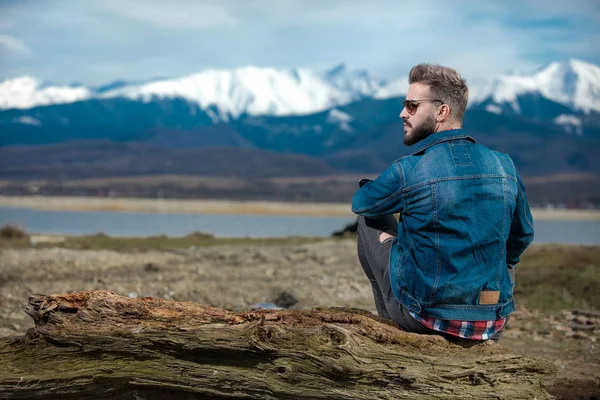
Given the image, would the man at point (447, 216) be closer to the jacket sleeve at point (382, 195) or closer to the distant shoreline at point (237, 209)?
the jacket sleeve at point (382, 195)

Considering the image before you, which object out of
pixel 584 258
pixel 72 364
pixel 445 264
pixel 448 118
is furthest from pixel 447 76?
pixel 584 258

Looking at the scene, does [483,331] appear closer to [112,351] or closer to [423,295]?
[423,295]

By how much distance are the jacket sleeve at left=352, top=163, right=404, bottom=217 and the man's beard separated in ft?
1.08

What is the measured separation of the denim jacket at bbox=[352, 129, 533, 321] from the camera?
4.43 meters

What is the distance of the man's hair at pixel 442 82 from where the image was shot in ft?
14.8

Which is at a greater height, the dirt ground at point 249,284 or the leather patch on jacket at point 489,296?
the leather patch on jacket at point 489,296

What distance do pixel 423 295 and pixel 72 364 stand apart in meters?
2.05

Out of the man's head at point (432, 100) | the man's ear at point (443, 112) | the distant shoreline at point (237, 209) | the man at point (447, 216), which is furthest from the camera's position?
the distant shoreline at point (237, 209)

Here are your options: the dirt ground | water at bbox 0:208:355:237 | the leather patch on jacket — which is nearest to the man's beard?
the leather patch on jacket

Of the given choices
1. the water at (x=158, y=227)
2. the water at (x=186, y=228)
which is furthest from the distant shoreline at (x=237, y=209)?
the water at (x=158, y=227)

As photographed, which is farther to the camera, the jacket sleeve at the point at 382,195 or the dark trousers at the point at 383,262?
the dark trousers at the point at 383,262

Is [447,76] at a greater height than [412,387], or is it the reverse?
[447,76]

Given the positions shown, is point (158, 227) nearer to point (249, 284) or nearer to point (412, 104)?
point (249, 284)

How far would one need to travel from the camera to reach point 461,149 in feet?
15.0
